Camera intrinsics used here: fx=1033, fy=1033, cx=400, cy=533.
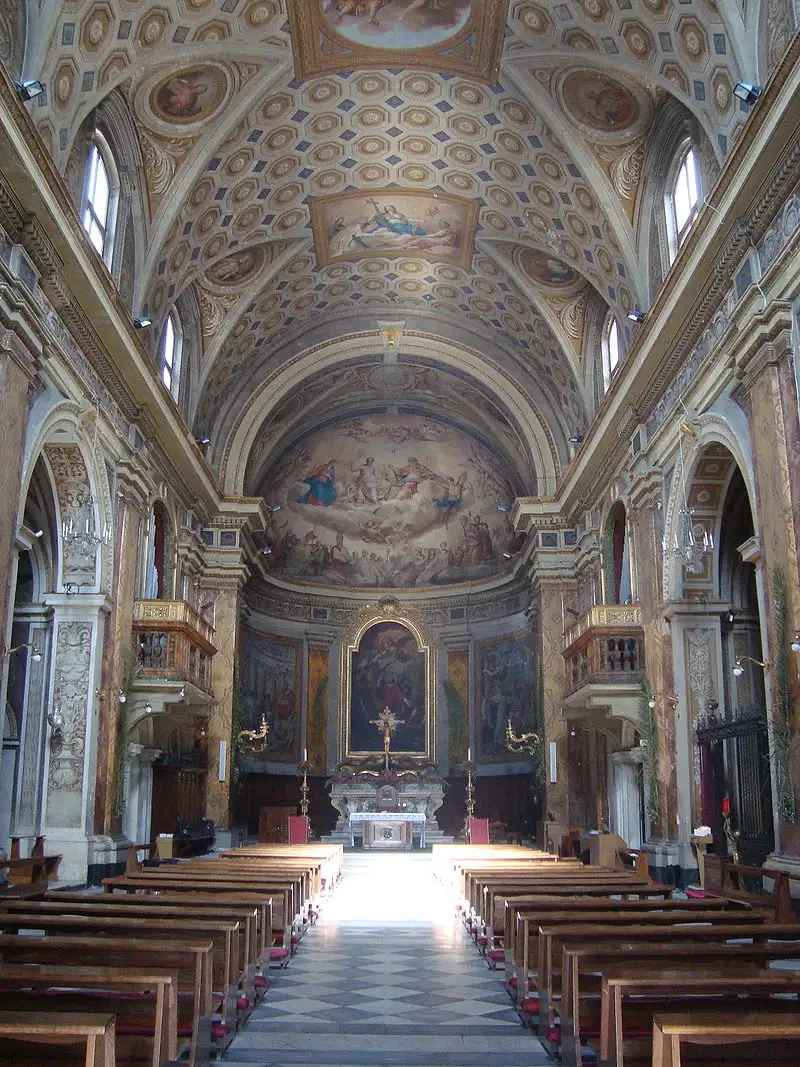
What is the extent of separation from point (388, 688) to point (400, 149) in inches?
692

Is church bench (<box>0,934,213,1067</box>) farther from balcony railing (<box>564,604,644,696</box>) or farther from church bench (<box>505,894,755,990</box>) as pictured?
balcony railing (<box>564,604,644,696</box>)

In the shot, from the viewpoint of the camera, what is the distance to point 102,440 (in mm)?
17734

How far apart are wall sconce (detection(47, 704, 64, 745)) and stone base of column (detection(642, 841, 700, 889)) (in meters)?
10.1

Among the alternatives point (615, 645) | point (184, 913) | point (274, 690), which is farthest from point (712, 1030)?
point (274, 690)

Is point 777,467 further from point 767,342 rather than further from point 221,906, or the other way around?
point 221,906

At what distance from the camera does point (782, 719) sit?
485 inches

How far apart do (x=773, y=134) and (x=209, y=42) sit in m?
8.91

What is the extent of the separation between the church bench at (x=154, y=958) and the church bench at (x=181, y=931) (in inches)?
14.0

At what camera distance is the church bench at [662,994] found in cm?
454

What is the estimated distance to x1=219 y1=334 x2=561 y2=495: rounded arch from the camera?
27547 mm

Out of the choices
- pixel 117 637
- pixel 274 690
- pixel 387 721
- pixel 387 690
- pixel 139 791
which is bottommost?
pixel 139 791

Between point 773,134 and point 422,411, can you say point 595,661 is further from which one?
point 422,411

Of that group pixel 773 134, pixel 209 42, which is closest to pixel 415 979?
pixel 773 134

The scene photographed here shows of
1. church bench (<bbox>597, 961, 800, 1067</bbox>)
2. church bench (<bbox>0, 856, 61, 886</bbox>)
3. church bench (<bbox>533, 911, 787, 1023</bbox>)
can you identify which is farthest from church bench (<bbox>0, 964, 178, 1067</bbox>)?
church bench (<bbox>0, 856, 61, 886</bbox>)
